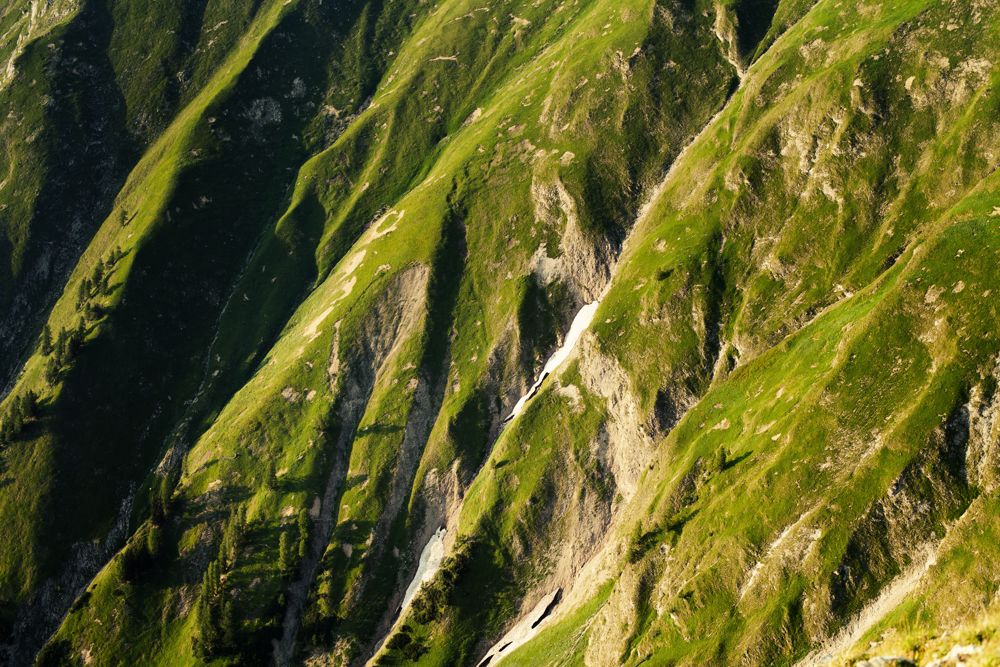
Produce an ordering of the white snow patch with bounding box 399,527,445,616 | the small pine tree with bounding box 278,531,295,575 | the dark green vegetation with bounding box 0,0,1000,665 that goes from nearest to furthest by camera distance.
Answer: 1. the dark green vegetation with bounding box 0,0,1000,665
2. the white snow patch with bounding box 399,527,445,616
3. the small pine tree with bounding box 278,531,295,575

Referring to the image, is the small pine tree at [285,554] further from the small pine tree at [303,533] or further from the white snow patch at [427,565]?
the white snow patch at [427,565]

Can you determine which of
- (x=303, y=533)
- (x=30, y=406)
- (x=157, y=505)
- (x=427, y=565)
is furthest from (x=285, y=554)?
(x=30, y=406)

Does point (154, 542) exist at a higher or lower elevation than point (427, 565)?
higher

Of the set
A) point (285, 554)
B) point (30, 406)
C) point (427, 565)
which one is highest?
point (30, 406)

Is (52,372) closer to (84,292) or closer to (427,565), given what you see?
(84,292)

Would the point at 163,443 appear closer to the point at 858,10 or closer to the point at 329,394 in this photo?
the point at 329,394

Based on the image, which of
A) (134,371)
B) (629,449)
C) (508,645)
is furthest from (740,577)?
(134,371)

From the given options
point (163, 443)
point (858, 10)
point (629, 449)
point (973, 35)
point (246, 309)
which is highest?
point (246, 309)

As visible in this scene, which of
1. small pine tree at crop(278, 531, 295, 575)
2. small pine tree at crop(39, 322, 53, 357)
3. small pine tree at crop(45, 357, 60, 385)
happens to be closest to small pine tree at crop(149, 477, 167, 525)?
small pine tree at crop(278, 531, 295, 575)

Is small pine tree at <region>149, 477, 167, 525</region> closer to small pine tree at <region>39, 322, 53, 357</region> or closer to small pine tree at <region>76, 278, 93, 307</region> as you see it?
small pine tree at <region>39, 322, 53, 357</region>
